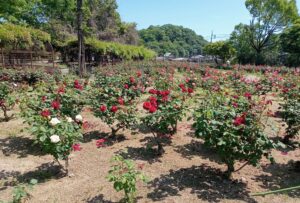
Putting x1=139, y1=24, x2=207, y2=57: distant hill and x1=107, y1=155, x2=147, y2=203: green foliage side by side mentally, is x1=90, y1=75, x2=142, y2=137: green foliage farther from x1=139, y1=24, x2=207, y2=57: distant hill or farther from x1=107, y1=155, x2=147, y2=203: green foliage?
x1=139, y1=24, x2=207, y2=57: distant hill

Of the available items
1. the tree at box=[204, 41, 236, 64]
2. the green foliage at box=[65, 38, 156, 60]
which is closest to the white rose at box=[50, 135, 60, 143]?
the green foliage at box=[65, 38, 156, 60]

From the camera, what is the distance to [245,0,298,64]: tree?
39.7 meters

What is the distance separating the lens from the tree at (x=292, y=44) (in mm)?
34031

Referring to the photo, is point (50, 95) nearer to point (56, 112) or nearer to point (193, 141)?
point (56, 112)

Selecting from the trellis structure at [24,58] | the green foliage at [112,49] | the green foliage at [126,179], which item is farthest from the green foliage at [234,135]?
the green foliage at [112,49]

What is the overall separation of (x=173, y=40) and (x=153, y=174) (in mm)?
116214

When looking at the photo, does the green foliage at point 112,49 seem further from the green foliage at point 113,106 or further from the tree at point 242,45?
the green foliage at point 113,106

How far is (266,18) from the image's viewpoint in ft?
136

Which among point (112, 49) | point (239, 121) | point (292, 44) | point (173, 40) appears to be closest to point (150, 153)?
point (239, 121)

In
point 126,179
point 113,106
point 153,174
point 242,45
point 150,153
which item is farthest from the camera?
point 242,45

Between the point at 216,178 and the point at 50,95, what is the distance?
11.5 feet

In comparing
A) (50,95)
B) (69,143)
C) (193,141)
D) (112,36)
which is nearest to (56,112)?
(50,95)

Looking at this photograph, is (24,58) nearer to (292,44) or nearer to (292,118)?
(292,118)

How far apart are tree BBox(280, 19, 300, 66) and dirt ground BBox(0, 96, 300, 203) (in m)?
33.0
